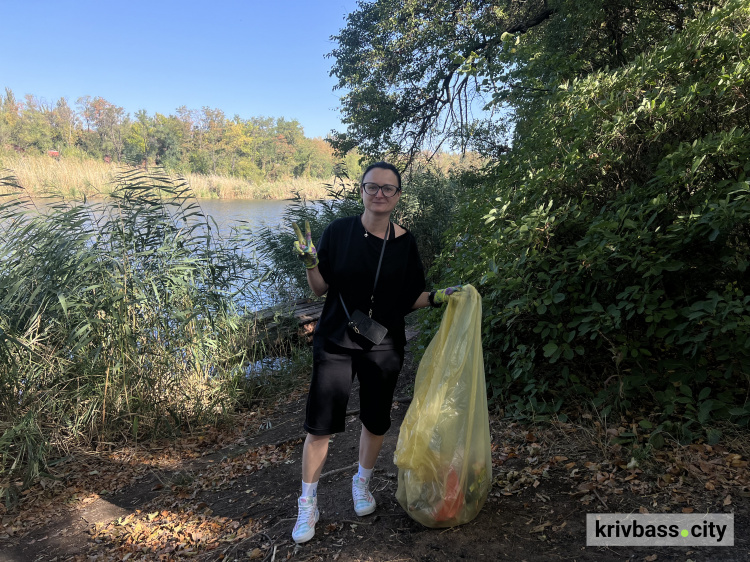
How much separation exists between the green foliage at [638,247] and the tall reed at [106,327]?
2623 mm

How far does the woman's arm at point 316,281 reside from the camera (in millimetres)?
2107

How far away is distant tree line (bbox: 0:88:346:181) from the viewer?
36.3 meters

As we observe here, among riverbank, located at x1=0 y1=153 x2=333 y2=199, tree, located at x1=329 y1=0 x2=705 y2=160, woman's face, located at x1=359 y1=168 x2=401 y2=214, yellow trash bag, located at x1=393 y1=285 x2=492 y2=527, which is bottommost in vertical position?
yellow trash bag, located at x1=393 y1=285 x2=492 y2=527

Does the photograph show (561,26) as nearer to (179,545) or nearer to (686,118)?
(686,118)

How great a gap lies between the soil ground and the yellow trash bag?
6.1 inches

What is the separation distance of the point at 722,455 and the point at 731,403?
32 centimetres

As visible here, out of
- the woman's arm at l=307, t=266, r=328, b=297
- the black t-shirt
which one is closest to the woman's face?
the black t-shirt

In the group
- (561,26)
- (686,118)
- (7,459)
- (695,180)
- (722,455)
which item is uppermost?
(561,26)

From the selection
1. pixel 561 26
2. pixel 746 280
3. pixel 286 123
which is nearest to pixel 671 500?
pixel 746 280

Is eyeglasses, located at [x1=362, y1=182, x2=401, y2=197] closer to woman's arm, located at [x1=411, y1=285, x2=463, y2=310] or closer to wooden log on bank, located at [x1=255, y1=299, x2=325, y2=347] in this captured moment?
woman's arm, located at [x1=411, y1=285, x2=463, y2=310]

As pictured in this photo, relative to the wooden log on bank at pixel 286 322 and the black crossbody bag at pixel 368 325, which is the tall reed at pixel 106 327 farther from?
the black crossbody bag at pixel 368 325

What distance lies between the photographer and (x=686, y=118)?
9.05 ft

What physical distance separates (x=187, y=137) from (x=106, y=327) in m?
47.5

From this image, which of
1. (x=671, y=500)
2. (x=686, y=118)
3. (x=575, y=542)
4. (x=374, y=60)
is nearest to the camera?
(x=575, y=542)
